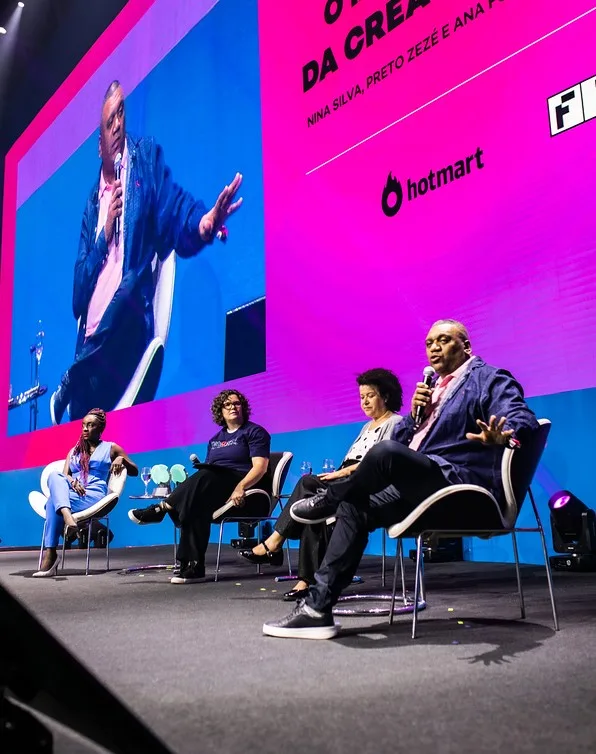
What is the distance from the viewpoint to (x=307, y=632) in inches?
86.8

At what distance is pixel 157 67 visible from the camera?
757 centimetres

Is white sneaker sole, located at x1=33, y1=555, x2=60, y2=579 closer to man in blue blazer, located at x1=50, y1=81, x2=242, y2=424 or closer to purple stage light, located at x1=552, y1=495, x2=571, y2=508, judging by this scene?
purple stage light, located at x1=552, y1=495, x2=571, y2=508

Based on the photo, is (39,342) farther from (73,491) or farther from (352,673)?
(352,673)

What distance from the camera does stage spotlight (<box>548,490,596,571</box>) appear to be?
3.65m

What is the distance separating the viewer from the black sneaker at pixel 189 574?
13.0 feet

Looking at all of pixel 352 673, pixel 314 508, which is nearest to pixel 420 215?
pixel 314 508

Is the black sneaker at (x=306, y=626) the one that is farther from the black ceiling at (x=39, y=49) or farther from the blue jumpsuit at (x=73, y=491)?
the black ceiling at (x=39, y=49)

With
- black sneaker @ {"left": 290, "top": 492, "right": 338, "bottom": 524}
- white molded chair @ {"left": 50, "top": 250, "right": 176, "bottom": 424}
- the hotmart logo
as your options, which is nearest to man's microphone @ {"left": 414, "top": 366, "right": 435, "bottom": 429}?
black sneaker @ {"left": 290, "top": 492, "right": 338, "bottom": 524}

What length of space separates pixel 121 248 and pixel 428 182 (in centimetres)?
410

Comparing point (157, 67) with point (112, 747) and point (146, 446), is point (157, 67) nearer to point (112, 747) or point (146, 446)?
point (146, 446)

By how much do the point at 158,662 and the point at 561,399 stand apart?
2.71 meters

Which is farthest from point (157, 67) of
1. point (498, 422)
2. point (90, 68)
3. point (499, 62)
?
Result: point (498, 422)

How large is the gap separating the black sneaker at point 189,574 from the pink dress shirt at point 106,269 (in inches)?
173

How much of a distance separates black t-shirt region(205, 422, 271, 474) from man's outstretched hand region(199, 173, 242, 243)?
2.62 metres
